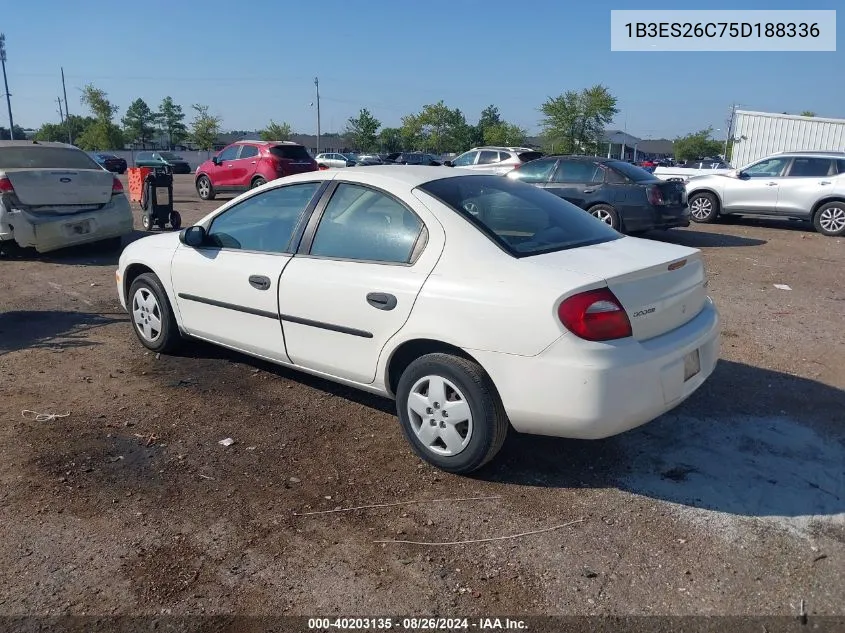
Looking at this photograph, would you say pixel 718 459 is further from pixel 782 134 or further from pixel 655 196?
pixel 782 134

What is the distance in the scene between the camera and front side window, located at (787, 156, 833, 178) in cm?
1315

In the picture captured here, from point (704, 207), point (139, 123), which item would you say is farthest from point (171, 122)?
point (704, 207)

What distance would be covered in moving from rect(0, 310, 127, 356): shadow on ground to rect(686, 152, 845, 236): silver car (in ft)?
40.8

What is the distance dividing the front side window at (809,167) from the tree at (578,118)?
107 ft

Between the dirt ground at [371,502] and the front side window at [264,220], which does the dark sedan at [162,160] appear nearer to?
the front side window at [264,220]

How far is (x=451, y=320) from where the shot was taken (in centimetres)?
339

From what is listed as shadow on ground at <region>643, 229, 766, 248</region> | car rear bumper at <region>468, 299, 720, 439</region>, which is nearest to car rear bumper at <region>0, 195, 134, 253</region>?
car rear bumper at <region>468, 299, 720, 439</region>

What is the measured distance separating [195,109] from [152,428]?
70726mm

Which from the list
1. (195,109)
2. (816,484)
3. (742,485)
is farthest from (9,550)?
(195,109)

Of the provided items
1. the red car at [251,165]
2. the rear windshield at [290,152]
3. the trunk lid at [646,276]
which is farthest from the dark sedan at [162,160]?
the trunk lid at [646,276]

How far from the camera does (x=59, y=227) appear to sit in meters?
8.77

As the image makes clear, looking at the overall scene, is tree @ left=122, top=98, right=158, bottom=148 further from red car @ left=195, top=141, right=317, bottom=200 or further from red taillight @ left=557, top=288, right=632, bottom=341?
red taillight @ left=557, top=288, right=632, bottom=341

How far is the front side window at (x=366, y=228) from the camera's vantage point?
3783 millimetres

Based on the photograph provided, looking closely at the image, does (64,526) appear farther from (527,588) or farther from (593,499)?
(593,499)
